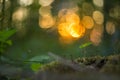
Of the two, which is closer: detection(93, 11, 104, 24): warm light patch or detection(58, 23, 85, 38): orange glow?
detection(93, 11, 104, 24): warm light patch

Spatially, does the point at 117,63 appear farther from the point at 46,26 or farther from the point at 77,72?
the point at 46,26

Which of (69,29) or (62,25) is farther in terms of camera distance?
(69,29)

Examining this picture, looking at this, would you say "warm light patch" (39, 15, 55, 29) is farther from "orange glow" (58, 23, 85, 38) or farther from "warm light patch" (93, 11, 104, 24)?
"warm light patch" (93, 11, 104, 24)

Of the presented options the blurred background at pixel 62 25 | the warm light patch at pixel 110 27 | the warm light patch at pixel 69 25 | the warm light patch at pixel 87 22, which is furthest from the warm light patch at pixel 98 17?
the warm light patch at pixel 110 27

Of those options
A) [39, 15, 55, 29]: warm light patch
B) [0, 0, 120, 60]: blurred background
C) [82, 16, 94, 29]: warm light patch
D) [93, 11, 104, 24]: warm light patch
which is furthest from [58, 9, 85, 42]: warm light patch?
[93, 11, 104, 24]: warm light patch

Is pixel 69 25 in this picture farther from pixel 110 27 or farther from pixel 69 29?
pixel 110 27

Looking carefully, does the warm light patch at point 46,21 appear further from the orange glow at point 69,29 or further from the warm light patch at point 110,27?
the warm light patch at point 110,27

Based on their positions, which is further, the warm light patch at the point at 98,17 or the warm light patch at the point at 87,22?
the warm light patch at the point at 87,22

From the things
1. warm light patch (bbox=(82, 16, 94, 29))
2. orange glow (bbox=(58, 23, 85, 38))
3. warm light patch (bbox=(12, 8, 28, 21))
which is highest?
warm light patch (bbox=(12, 8, 28, 21))

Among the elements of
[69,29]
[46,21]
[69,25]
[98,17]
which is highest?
[98,17]

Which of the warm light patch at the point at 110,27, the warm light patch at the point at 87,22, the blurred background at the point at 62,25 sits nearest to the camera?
the blurred background at the point at 62,25

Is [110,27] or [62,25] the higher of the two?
[110,27]

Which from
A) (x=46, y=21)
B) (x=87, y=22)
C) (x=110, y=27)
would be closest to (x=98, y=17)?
(x=87, y=22)
